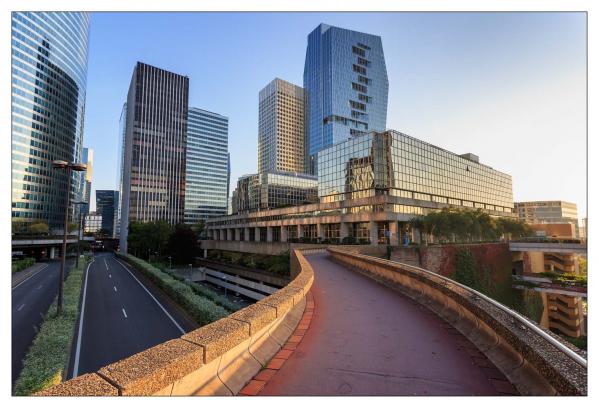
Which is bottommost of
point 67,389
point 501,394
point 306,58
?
point 501,394

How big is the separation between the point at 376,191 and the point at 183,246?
43457 mm

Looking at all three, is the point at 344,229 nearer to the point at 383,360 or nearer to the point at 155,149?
the point at 383,360

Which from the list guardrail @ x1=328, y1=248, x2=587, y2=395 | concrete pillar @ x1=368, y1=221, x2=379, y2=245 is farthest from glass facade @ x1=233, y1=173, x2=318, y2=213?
guardrail @ x1=328, y1=248, x2=587, y2=395

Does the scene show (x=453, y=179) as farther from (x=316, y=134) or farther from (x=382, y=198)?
(x=316, y=134)

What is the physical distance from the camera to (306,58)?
178875 mm

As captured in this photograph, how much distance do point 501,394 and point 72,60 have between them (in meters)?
155

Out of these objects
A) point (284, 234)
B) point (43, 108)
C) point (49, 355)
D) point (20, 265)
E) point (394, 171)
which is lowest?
point (20, 265)

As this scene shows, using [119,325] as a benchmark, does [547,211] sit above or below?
above

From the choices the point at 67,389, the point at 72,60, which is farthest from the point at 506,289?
the point at 72,60

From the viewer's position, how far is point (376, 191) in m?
54.5

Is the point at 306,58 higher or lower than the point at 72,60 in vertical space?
higher

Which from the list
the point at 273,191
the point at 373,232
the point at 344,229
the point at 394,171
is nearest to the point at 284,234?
the point at 344,229

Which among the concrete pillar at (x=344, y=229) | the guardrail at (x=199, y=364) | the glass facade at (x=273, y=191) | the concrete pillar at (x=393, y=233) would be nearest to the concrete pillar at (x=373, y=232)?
the concrete pillar at (x=393, y=233)

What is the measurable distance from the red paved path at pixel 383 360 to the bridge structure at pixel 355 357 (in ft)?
0.05
